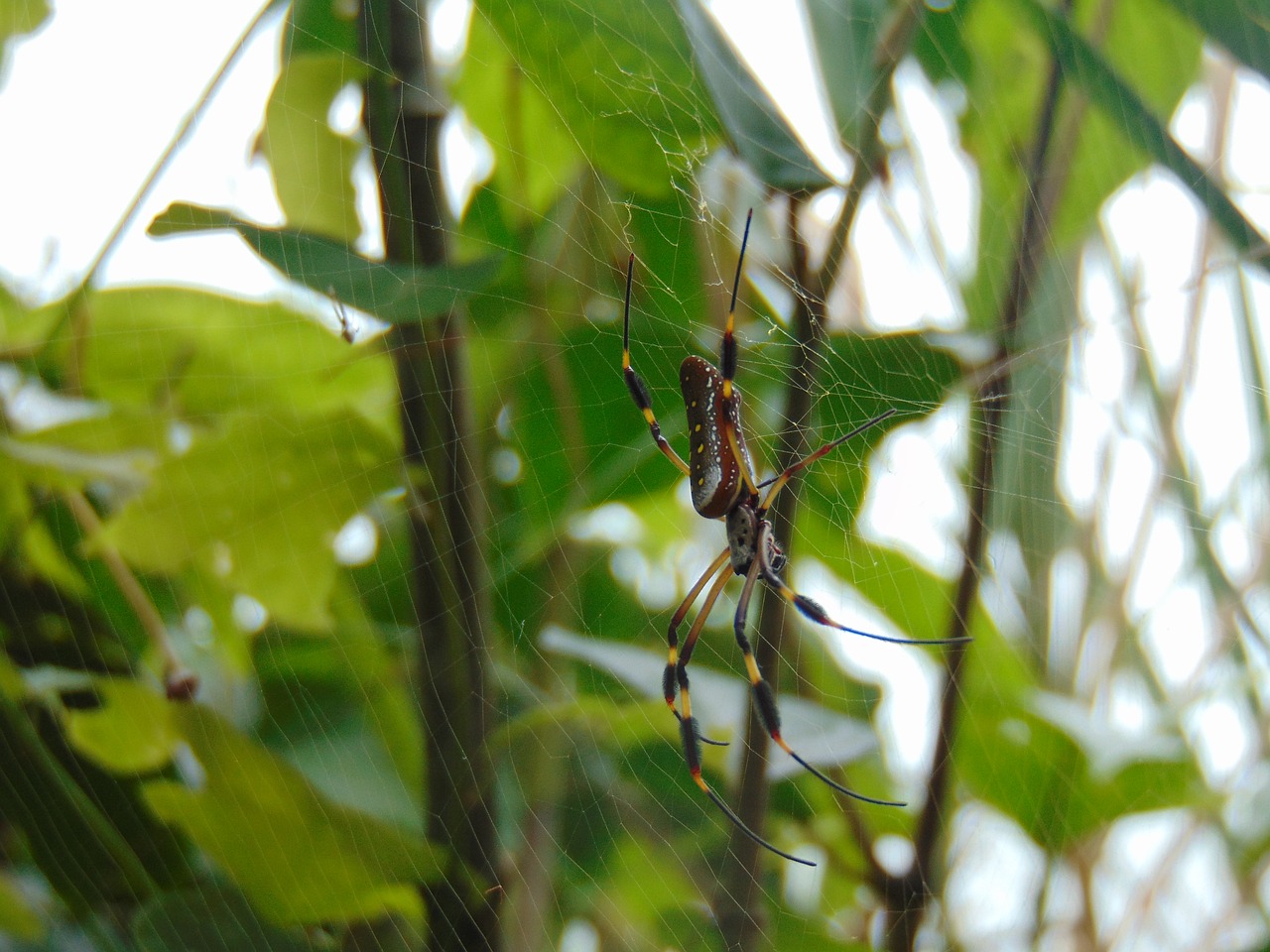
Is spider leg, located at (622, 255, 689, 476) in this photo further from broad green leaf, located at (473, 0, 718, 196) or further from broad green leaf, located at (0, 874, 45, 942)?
broad green leaf, located at (0, 874, 45, 942)

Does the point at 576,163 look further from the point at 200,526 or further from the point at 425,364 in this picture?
the point at 200,526

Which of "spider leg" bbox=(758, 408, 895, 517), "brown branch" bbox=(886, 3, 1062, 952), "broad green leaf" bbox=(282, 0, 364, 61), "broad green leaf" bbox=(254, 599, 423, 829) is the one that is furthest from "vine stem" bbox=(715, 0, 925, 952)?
"broad green leaf" bbox=(282, 0, 364, 61)

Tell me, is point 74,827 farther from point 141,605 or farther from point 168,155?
point 168,155

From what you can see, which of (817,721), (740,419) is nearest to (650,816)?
(817,721)

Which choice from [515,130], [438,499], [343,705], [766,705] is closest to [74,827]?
[343,705]

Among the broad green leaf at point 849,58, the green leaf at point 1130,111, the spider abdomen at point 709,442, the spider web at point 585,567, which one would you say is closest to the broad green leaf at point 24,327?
the spider web at point 585,567

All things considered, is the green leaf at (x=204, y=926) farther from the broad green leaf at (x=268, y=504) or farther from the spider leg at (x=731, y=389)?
the spider leg at (x=731, y=389)

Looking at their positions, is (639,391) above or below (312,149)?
below
